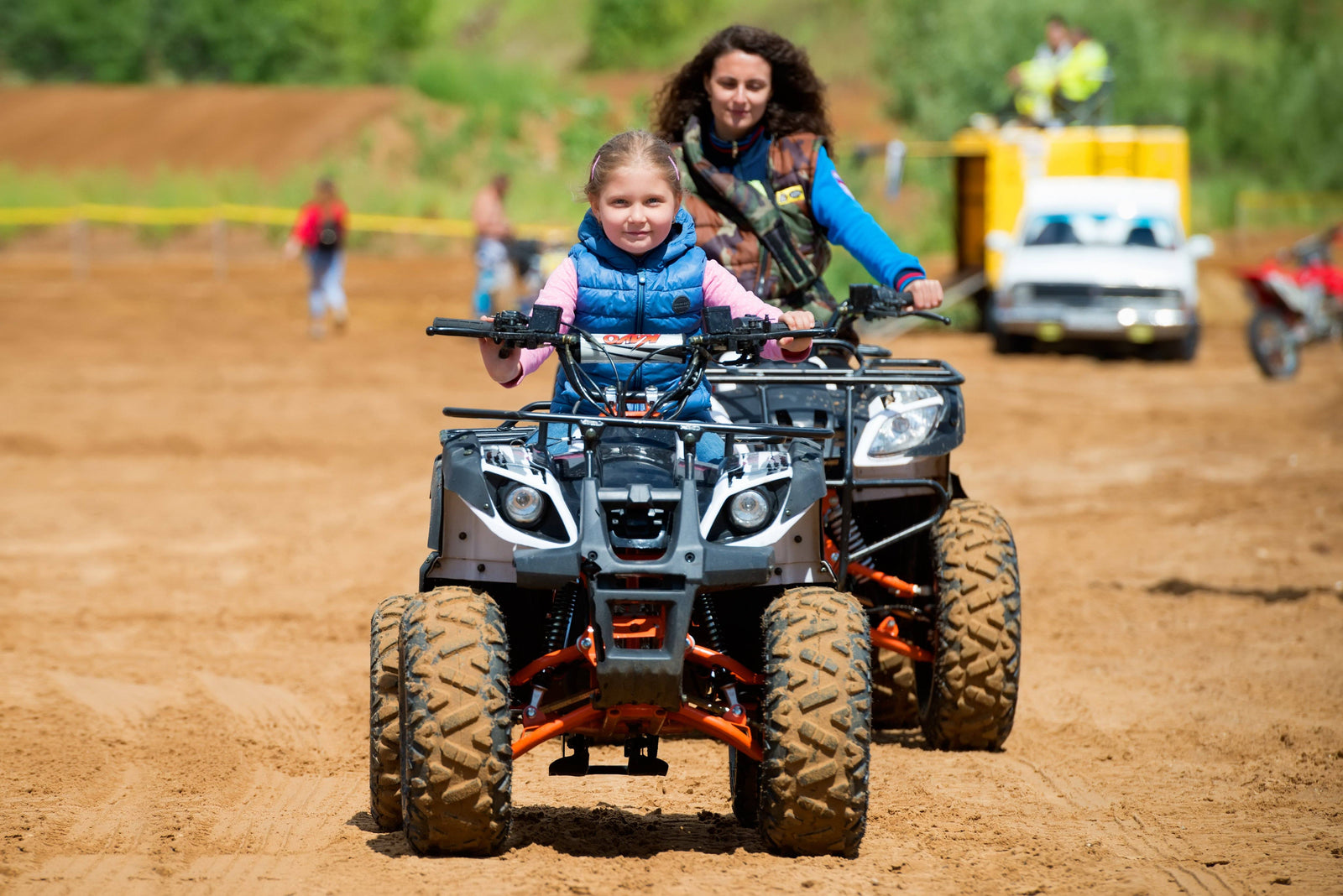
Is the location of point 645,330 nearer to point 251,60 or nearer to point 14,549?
point 14,549

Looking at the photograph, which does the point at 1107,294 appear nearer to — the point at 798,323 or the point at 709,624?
the point at 798,323

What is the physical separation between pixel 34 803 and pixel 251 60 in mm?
60783

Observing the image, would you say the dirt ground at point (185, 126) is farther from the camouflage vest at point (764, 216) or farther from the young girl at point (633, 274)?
the young girl at point (633, 274)

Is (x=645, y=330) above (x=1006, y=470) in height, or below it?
above

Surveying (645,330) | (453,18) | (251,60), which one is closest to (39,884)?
(645,330)

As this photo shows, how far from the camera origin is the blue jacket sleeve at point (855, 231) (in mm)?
6402

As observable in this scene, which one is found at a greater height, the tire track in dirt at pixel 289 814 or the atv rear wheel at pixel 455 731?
the atv rear wheel at pixel 455 731

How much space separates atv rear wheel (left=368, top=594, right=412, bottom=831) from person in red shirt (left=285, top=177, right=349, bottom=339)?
56.3 ft

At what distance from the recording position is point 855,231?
6797mm

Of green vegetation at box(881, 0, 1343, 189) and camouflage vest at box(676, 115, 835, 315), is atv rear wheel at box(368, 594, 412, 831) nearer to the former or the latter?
camouflage vest at box(676, 115, 835, 315)

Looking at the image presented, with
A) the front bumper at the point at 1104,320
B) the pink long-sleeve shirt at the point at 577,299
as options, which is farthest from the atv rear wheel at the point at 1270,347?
the pink long-sleeve shirt at the point at 577,299

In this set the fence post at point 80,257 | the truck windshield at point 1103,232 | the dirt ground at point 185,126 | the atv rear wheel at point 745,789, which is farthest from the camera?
the dirt ground at point 185,126

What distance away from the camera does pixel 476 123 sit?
48812mm

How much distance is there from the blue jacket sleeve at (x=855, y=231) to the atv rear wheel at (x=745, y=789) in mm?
1982
